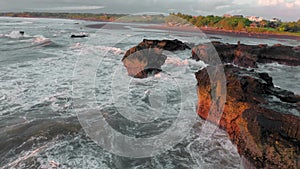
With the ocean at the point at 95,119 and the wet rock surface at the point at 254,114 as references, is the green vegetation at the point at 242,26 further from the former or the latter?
the wet rock surface at the point at 254,114

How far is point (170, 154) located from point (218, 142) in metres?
1.71

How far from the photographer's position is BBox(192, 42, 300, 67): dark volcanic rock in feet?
68.1

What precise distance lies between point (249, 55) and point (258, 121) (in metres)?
17.0

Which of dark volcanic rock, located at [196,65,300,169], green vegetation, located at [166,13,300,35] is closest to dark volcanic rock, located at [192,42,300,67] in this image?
dark volcanic rock, located at [196,65,300,169]

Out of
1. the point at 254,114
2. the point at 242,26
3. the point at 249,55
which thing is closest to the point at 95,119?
the point at 254,114

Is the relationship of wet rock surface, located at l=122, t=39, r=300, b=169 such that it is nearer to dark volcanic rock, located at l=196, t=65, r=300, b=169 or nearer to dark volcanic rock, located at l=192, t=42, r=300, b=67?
dark volcanic rock, located at l=196, t=65, r=300, b=169

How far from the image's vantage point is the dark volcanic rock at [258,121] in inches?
210

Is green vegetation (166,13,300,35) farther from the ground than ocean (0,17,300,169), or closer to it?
farther from the ground

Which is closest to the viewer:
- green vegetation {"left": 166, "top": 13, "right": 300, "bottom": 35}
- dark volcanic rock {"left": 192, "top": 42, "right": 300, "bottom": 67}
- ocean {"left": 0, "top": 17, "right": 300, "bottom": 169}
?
A: ocean {"left": 0, "top": 17, "right": 300, "bottom": 169}

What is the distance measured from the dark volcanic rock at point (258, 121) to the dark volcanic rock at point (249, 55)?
1212 cm

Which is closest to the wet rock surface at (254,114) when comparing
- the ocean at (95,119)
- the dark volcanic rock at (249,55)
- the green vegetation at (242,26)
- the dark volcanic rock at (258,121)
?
the dark volcanic rock at (258,121)

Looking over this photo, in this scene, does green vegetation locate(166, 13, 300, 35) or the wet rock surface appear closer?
the wet rock surface

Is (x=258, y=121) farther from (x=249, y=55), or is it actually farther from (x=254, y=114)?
(x=249, y=55)

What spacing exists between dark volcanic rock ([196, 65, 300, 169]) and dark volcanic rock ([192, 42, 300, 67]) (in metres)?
12.1
